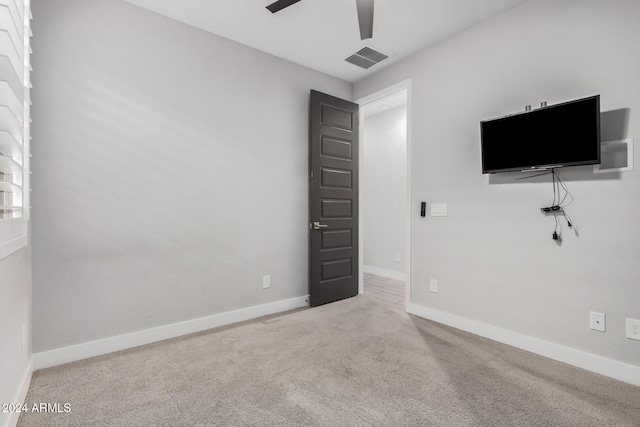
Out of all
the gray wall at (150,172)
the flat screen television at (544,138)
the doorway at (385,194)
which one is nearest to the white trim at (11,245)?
the gray wall at (150,172)

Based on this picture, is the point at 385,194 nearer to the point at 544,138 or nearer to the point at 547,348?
the point at 544,138

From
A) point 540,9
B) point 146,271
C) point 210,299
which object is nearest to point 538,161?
point 540,9

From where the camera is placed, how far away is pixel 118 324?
2.44 metres

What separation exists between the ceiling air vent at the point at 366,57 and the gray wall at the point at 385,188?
171 cm

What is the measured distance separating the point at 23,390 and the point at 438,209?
339 centimetres

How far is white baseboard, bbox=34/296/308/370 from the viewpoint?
7.23 ft

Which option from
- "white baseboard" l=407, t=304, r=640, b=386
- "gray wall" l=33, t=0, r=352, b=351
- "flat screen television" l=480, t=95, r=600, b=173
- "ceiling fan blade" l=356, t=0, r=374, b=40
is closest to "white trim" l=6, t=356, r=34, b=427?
"gray wall" l=33, t=0, r=352, b=351

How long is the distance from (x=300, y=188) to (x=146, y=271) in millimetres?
1777

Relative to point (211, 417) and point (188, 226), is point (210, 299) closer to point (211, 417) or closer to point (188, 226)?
point (188, 226)

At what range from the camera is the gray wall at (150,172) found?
221cm

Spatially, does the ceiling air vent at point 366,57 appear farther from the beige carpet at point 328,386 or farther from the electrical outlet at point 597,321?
the electrical outlet at point 597,321

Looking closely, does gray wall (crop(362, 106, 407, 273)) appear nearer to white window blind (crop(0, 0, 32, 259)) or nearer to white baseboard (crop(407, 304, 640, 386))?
white baseboard (crop(407, 304, 640, 386))

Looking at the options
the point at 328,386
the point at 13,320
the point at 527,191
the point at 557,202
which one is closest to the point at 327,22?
the point at 527,191

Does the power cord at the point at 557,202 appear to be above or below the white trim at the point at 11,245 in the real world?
above
